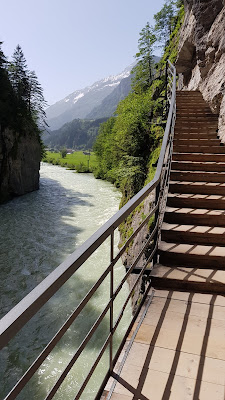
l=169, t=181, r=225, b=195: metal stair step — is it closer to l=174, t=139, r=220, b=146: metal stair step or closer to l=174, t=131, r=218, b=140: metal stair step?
l=174, t=139, r=220, b=146: metal stair step

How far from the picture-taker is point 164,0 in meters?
32.2

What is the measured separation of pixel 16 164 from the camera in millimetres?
26359

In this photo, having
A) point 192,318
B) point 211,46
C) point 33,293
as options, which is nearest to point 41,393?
point 192,318

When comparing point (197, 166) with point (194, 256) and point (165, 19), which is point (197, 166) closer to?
point (194, 256)

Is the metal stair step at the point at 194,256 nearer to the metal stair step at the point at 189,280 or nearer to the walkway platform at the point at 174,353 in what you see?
the metal stair step at the point at 189,280

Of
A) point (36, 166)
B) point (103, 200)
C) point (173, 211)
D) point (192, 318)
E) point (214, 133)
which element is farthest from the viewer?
point (36, 166)

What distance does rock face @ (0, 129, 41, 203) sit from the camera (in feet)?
81.8

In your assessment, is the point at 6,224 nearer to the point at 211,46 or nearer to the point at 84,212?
the point at 84,212

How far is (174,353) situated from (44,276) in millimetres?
9926

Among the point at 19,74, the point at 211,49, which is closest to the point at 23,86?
the point at 19,74

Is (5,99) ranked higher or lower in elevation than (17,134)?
higher

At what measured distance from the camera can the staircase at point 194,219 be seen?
3105 mm

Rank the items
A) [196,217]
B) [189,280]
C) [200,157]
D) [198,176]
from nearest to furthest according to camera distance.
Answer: [189,280] → [196,217] → [198,176] → [200,157]

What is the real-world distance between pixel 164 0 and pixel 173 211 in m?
39.2
